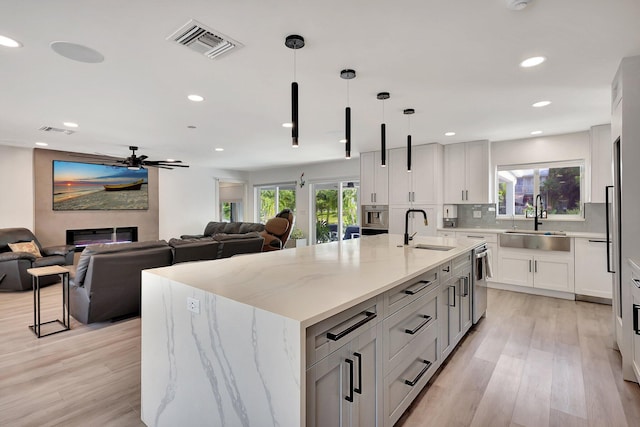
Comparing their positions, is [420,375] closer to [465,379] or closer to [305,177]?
[465,379]

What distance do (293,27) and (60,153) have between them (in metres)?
6.66

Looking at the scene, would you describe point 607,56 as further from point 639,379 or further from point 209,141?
point 209,141

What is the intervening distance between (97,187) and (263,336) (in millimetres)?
7407

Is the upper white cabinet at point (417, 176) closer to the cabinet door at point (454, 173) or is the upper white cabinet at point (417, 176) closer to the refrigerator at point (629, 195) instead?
the cabinet door at point (454, 173)

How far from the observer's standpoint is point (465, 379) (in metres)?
2.36

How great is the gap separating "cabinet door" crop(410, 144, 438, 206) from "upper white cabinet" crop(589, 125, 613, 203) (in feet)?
6.85

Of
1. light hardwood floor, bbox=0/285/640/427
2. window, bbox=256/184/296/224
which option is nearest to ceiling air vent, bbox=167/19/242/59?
light hardwood floor, bbox=0/285/640/427

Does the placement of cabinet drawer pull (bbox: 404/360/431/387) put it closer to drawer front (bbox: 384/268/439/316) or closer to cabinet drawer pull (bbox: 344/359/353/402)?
drawer front (bbox: 384/268/439/316)

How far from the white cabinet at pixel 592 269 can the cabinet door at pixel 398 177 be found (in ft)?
8.44

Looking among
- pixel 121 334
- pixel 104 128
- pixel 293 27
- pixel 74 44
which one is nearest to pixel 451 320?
pixel 293 27

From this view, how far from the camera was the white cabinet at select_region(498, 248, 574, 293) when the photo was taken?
4395mm

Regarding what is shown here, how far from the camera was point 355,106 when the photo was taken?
3523 millimetres

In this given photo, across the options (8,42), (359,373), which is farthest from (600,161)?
(8,42)

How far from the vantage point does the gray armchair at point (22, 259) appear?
4.73 m
